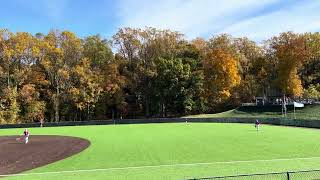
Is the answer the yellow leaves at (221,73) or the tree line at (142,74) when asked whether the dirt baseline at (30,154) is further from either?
the yellow leaves at (221,73)

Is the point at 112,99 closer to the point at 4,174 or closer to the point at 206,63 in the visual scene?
the point at 206,63

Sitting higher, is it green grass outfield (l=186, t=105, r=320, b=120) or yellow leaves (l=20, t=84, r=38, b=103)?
yellow leaves (l=20, t=84, r=38, b=103)

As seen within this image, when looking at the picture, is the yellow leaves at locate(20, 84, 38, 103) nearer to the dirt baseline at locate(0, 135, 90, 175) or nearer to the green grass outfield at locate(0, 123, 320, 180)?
the dirt baseline at locate(0, 135, 90, 175)

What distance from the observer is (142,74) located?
345ft

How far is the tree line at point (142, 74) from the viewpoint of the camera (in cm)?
9744

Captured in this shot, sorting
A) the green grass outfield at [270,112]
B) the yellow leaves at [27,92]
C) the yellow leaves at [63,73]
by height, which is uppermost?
the yellow leaves at [63,73]

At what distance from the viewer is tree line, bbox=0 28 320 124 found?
97.4 meters

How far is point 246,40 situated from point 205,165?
88.1m

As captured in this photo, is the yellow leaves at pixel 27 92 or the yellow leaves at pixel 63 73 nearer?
the yellow leaves at pixel 27 92

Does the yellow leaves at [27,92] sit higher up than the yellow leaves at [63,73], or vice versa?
the yellow leaves at [63,73]

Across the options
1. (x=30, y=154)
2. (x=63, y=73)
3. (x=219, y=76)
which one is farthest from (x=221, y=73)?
(x=30, y=154)

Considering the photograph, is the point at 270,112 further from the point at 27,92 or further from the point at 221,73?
the point at 27,92

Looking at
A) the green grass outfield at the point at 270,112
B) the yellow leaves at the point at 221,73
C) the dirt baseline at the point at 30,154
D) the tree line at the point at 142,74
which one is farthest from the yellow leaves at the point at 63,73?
the dirt baseline at the point at 30,154

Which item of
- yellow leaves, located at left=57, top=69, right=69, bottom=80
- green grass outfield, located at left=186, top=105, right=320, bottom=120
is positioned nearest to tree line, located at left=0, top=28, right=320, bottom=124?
yellow leaves, located at left=57, top=69, right=69, bottom=80
